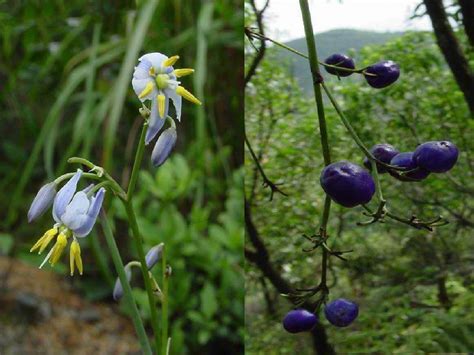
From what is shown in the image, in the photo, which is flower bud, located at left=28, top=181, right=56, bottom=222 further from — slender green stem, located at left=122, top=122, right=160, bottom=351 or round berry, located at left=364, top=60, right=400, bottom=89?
round berry, located at left=364, top=60, right=400, bottom=89

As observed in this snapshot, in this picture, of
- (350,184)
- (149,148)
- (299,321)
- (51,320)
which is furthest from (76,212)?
(51,320)

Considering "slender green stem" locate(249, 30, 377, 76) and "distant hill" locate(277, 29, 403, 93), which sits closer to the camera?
"slender green stem" locate(249, 30, 377, 76)

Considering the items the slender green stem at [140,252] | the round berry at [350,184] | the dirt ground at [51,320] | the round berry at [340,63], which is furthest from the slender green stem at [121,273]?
the dirt ground at [51,320]

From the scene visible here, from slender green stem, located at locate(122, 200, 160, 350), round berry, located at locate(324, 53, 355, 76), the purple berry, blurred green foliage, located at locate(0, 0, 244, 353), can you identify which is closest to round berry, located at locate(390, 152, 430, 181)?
the purple berry

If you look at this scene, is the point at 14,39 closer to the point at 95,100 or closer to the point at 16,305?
the point at 95,100

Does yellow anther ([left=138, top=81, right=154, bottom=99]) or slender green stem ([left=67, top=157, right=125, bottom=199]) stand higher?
yellow anther ([left=138, top=81, right=154, bottom=99])

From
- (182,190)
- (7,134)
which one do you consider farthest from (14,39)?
(182,190)
